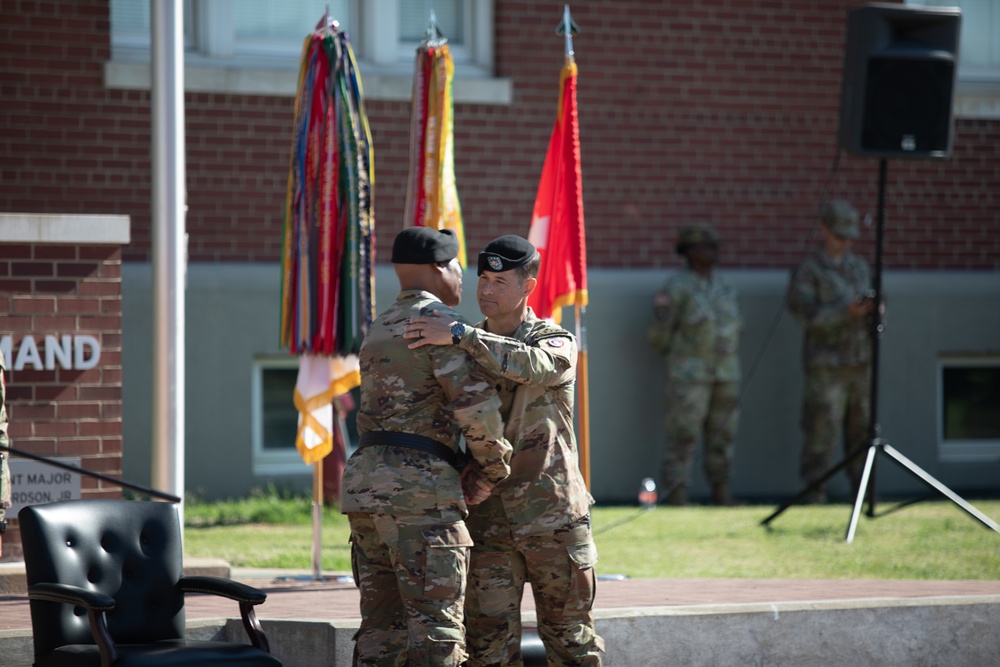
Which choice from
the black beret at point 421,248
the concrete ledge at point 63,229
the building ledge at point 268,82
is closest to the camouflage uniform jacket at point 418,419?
the black beret at point 421,248

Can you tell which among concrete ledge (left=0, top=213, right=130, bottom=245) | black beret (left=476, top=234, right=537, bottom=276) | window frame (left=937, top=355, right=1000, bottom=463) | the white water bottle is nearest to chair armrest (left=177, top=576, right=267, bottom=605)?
black beret (left=476, top=234, right=537, bottom=276)

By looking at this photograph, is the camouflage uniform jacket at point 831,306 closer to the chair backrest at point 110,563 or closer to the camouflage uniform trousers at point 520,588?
the camouflage uniform trousers at point 520,588

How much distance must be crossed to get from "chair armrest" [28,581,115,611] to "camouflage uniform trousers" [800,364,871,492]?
803 cm

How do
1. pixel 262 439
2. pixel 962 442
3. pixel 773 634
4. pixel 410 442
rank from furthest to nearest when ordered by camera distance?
pixel 962 442
pixel 262 439
pixel 773 634
pixel 410 442

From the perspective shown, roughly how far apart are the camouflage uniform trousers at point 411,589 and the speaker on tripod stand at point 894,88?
471 cm

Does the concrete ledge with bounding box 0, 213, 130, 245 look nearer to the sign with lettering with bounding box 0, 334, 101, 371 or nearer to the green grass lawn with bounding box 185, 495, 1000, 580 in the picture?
the sign with lettering with bounding box 0, 334, 101, 371

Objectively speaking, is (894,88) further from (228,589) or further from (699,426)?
(228,589)

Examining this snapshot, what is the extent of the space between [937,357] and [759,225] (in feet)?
6.91

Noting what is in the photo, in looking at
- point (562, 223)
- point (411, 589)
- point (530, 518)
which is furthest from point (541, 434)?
point (562, 223)

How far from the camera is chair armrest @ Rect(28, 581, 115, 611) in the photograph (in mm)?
4773

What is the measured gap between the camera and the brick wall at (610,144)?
35.5 feet

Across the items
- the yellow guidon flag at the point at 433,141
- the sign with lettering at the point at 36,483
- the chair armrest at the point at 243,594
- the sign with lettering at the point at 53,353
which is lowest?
the sign with lettering at the point at 36,483

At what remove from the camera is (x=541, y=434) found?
534 cm

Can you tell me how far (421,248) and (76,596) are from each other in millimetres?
1752
